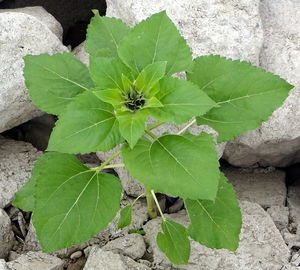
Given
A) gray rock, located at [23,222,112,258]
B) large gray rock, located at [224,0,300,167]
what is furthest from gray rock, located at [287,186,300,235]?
gray rock, located at [23,222,112,258]

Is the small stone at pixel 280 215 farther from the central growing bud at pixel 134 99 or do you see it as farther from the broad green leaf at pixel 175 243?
the central growing bud at pixel 134 99

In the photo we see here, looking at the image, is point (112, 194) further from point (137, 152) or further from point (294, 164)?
point (294, 164)

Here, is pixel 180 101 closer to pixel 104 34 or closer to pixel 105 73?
pixel 105 73

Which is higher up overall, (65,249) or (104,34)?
(104,34)

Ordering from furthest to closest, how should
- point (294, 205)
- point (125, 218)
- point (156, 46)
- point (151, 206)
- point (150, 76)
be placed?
point (294, 205) → point (151, 206) → point (125, 218) → point (156, 46) → point (150, 76)

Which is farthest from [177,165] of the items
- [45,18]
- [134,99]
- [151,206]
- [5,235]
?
[45,18]

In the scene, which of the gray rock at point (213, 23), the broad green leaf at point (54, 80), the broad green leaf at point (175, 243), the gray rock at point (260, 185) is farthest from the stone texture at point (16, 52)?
the gray rock at point (260, 185)

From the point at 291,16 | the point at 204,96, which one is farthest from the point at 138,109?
the point at 291,16

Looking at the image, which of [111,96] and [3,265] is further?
[3,265]
